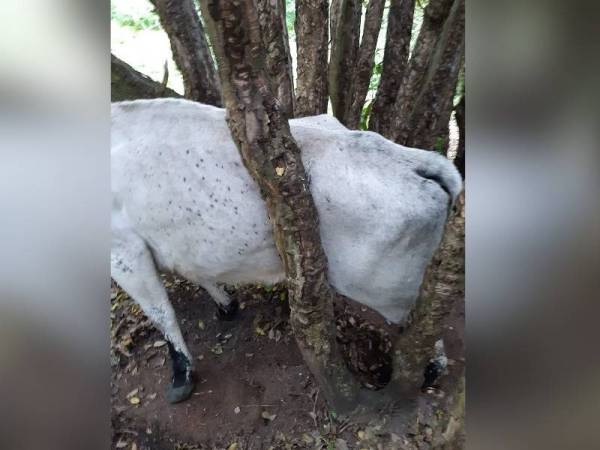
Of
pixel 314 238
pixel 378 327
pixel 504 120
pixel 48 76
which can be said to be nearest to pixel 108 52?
pixel 48 76

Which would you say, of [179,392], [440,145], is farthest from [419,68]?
[179,392]

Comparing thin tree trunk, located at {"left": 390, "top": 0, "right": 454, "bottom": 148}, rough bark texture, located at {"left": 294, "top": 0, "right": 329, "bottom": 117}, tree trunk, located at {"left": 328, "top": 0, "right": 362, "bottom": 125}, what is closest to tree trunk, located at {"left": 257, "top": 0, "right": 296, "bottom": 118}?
rough bark texture, located at {"left": 294, "top": 0, "right": 329, "bottom": 117}

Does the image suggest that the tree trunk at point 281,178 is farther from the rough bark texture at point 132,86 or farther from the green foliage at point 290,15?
the green foliage at point 290,15

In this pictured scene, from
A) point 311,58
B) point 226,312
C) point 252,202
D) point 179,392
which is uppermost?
point 311,58

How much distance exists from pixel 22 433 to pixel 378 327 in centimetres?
134

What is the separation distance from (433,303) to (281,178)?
1.88ft

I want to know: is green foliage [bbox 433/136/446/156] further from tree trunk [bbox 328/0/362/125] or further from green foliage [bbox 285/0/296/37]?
green foliage [bbox 285/0/296/37]

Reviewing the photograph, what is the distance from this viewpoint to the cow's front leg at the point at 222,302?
222cm

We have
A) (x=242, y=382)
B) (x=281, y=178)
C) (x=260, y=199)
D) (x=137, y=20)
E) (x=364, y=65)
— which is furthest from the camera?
(x=364, y=65)

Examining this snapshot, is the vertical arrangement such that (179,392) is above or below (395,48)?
below

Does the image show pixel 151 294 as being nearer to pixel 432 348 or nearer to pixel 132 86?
pixel 132 86

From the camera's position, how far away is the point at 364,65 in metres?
2.46

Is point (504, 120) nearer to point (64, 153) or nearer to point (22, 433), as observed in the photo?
point (64, 153)

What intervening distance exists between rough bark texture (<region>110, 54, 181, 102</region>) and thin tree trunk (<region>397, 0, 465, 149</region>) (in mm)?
920
